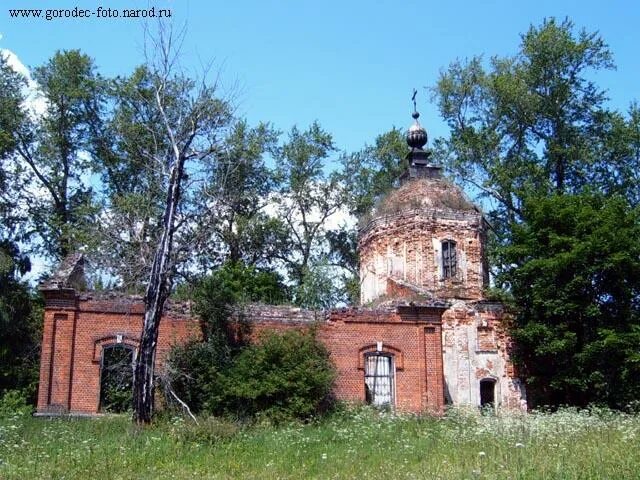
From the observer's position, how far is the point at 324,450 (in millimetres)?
13398

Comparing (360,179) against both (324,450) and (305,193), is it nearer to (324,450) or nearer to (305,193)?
(305,193)

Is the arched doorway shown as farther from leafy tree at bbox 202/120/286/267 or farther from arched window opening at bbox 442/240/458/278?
leafy tree at bbox 202/120/286/267

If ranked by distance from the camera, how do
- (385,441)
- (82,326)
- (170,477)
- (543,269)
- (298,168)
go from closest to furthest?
(170,477) < (385,441) < (82,326) < (543,269) < (298,168)

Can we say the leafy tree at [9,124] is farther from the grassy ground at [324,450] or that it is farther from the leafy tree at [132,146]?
the grassy ground at [324,450]

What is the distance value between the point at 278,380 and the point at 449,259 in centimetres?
1161

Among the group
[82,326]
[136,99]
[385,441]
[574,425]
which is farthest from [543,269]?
[136,99]

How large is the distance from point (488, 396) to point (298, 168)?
18.0m

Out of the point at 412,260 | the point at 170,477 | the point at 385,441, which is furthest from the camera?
the point at 412,260

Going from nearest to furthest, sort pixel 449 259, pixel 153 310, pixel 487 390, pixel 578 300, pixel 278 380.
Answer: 1. pixel 153 310
2. pixel 278 380
3. pixel 578 300
4. pixel 487 390
5. pixel 449 259

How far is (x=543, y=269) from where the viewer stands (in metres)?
26.0

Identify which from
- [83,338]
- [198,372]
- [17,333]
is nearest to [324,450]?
[198,372]

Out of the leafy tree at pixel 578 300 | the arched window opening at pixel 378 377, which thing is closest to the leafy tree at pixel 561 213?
the leafy tree at pixel 578 300

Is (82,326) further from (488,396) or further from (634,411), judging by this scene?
(634,411)

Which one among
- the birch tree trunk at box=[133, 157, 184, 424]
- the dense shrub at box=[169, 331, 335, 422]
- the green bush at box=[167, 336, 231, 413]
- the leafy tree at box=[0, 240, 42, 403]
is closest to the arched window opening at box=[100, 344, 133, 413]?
the green bush at box=[167, 336, 231, 413]
